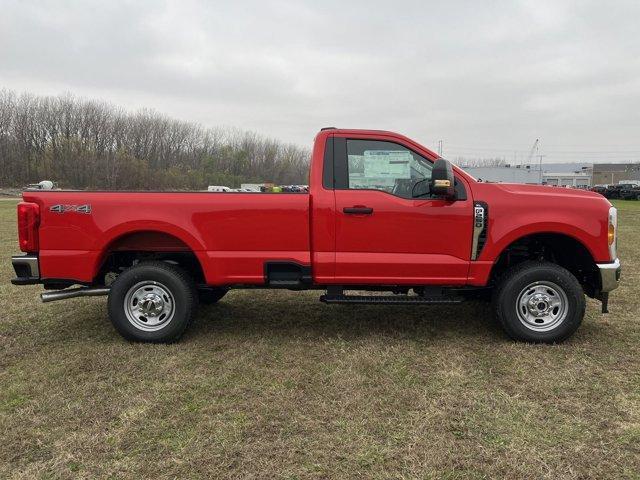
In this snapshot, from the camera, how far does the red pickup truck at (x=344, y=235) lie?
4.48 metres

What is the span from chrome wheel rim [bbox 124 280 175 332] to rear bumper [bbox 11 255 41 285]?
2.84ft

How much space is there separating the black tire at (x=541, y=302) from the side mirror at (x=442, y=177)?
1142mm

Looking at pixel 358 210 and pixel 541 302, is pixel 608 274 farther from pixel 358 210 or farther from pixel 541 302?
pixel 358 210

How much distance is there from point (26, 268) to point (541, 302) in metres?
4.84

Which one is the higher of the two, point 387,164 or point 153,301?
point 387,164

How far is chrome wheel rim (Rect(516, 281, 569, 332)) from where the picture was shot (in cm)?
457

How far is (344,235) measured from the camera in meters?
4.51

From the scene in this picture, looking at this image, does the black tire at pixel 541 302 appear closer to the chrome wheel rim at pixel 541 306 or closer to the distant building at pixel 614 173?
the chrome wheel rim at pixel 541 306

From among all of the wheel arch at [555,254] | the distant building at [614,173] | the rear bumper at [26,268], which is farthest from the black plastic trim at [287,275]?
the distant building at [614,173]

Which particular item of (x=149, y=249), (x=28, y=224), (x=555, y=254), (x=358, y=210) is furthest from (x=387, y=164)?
(x=28, y=224)

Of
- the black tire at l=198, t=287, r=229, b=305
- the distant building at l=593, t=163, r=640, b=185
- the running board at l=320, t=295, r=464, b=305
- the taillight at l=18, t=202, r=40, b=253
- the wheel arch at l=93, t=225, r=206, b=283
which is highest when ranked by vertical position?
the distant building at l=593, t=163, r=640, b=185

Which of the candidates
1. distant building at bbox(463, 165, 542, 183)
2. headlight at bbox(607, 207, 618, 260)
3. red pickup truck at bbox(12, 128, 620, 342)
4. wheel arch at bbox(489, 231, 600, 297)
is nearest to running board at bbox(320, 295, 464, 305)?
red pickup truck at bbox(12, 128, 620, 342)

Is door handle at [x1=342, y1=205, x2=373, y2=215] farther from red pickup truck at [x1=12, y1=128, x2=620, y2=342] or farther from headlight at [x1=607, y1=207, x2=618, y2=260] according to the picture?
headlight at [x1=607, y1=207, x2=618, y2=260]

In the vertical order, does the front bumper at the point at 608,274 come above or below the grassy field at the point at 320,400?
above
